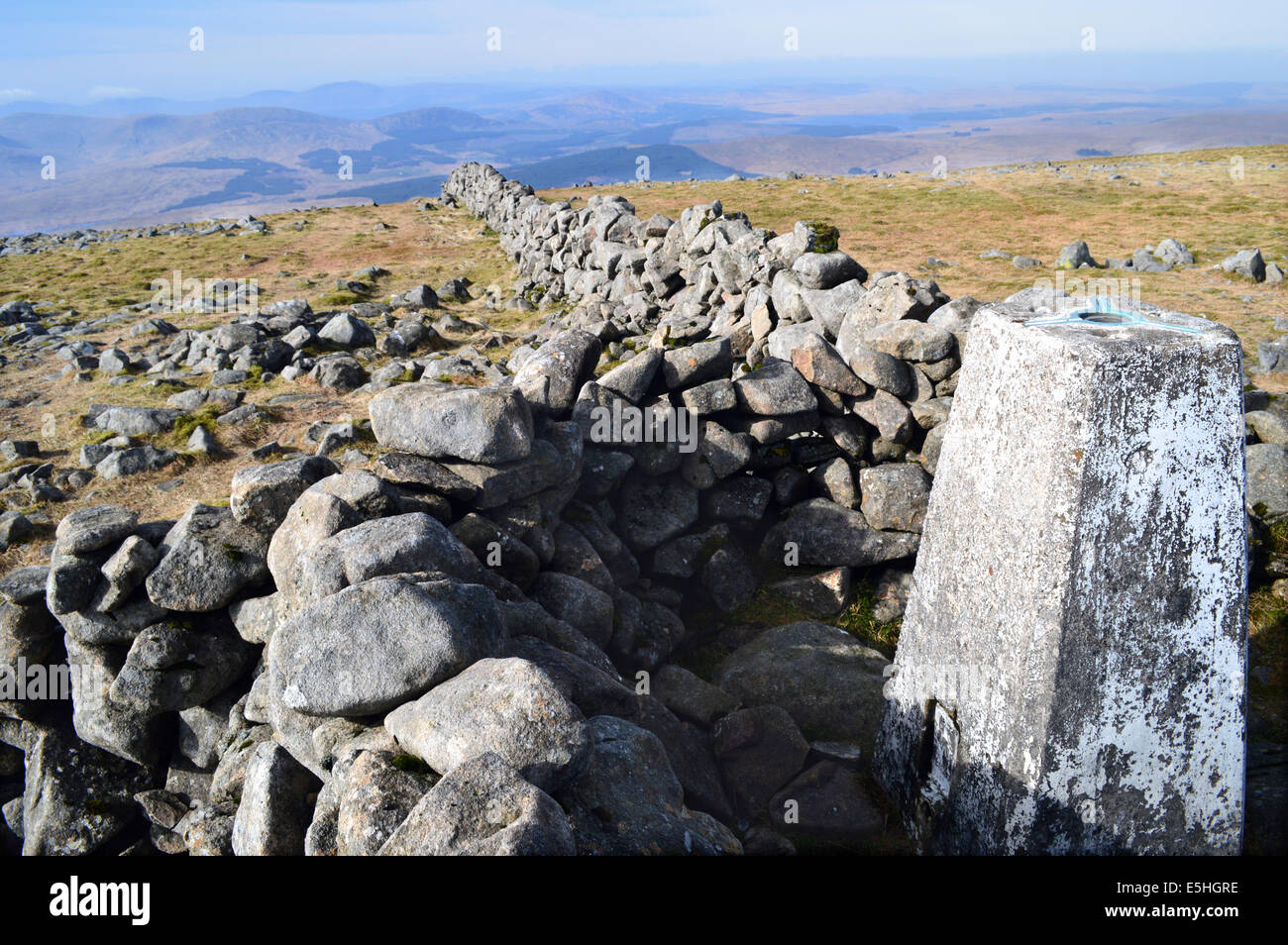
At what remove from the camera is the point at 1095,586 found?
220 inches

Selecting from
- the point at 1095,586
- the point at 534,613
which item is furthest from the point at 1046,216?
the point at 534,613

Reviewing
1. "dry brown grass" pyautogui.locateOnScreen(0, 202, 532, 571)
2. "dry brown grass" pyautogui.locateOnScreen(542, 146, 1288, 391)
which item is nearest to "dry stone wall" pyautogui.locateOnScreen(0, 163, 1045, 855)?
"dry brown grass" pyautogui.locateOnScreen(0, 202, 532, 571)

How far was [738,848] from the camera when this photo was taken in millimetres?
5855

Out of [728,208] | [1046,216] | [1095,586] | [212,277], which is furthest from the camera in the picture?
[728,208]

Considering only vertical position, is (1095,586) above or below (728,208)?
below

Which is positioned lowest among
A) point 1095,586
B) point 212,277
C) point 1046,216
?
point 1095,586

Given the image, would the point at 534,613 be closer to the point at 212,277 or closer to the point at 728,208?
the point at 212,277

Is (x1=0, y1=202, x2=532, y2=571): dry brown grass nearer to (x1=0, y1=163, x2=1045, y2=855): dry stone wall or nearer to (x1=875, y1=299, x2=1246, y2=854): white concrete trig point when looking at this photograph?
(x1=0, y1=163, x2=1045, y2=855): dry stone wall

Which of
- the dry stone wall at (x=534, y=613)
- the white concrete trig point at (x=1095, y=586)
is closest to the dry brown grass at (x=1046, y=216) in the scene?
the dry stone wall at (x=534, y=613)

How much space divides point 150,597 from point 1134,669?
29.0ft

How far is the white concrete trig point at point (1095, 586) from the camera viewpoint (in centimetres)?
546

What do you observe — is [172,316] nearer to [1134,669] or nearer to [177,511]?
[177,511]

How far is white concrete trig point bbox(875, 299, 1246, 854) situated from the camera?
5.46 meters
